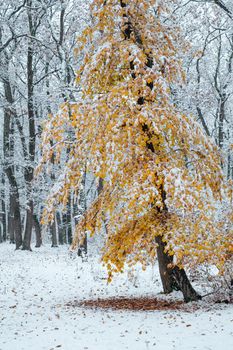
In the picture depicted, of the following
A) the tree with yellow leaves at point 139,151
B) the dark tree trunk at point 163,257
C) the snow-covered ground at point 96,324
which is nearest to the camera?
the snow-covered ground at point 96,324

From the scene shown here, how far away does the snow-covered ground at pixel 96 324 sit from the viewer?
691 centimetres

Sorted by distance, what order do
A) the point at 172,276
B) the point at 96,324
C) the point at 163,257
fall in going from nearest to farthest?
the point at 96,324, the point at 163,257, the point at 172,276

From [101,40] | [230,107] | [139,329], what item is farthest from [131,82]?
[230,107]

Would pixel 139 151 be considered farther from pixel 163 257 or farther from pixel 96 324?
pixel 96 324

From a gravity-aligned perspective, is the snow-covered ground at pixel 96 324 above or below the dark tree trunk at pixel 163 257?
below

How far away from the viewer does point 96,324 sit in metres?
8.28

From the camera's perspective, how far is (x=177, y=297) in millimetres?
10617

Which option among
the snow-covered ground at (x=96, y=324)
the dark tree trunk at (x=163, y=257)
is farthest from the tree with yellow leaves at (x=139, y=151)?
the snow-covered ground at (x=96, y=324)

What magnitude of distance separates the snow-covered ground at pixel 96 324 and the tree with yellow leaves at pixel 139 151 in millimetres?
1056

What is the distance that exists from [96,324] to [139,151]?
346 centimetres

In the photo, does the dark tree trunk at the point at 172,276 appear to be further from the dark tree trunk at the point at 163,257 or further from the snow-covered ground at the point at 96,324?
the snow-covered ground at the point at 96,324

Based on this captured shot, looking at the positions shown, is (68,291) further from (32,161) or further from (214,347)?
(32,161)

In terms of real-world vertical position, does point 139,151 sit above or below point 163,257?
above

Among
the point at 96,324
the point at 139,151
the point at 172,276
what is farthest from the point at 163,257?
the point at 139,151
